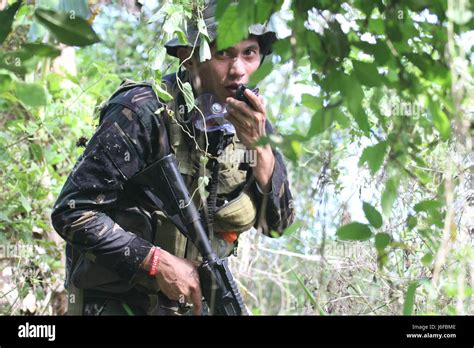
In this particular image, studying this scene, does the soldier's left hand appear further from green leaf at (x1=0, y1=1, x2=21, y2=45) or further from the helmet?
green leaf at (x1=0, y1=1, x2=21, y2=45)

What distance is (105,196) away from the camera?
3102 mm

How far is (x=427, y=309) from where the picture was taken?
3.70m

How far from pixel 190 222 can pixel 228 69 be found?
668 mm

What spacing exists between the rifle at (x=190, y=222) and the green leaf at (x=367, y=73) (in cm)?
149

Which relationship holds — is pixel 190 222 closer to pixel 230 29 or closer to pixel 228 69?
pixel 228 69

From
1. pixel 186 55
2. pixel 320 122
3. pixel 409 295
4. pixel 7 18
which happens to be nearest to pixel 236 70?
pixel 186 55

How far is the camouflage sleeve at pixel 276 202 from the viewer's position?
134 inches

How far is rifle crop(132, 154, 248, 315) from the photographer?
312 centimetres

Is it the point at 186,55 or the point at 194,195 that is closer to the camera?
the point at 194,195

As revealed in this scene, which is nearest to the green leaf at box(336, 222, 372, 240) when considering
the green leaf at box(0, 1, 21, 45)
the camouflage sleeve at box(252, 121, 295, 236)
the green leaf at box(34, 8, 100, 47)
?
the green leaf at box(34, 8, 100, 47)

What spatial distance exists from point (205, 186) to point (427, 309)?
4.09ft
